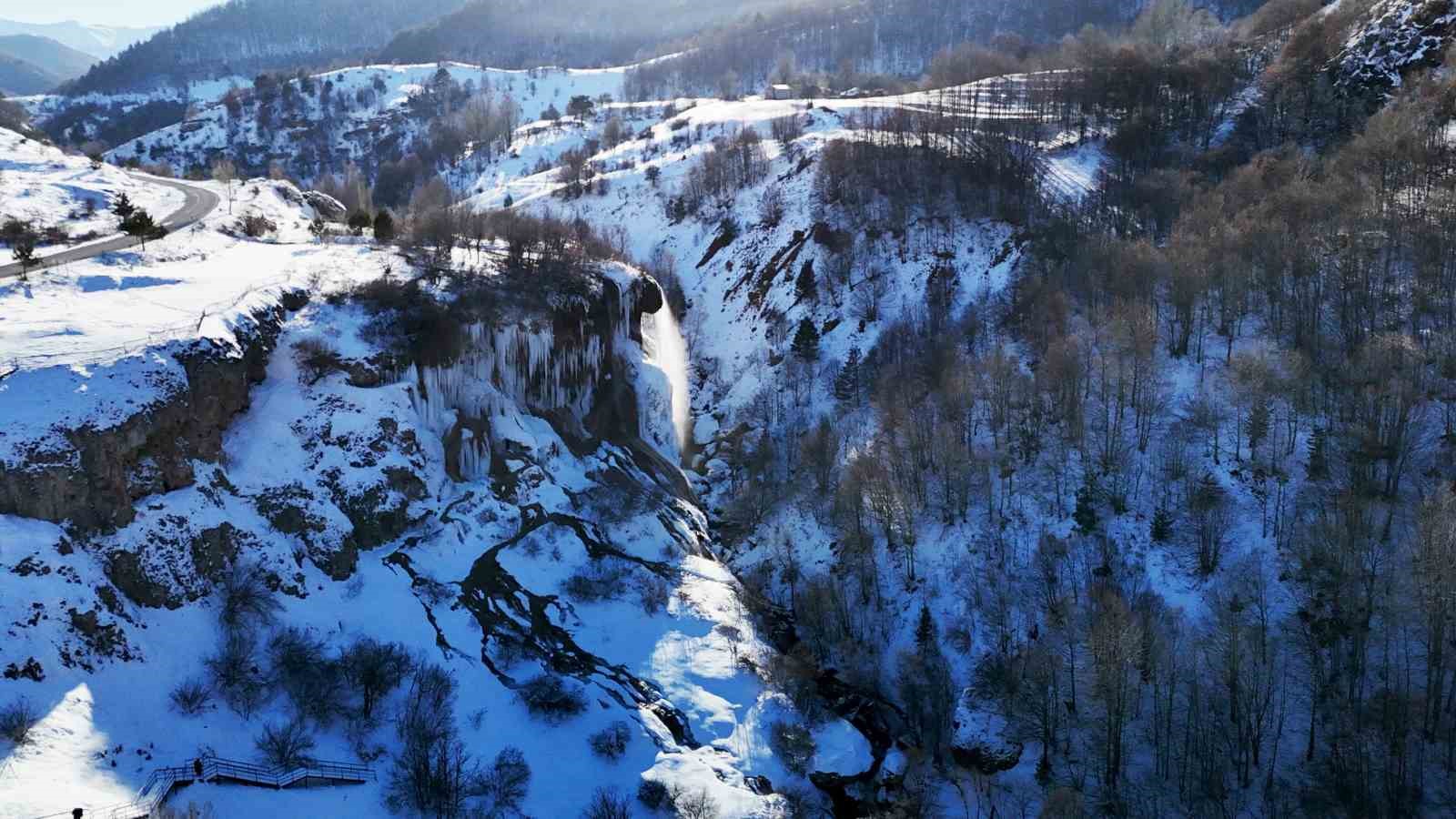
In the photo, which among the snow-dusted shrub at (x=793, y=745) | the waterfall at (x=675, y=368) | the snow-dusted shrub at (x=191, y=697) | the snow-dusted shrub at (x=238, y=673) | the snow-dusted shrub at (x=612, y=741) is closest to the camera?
the snow-dusted shrub at (x=191, y=697)

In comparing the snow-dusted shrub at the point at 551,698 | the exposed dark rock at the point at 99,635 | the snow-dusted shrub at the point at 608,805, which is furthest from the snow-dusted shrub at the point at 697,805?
the exposed dark rock at the point at 99,635

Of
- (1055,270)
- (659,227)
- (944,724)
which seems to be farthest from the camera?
(659,227)

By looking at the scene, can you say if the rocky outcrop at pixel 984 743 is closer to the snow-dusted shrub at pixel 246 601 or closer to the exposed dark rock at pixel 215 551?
the snow-dusted shrub at pixel 246 601

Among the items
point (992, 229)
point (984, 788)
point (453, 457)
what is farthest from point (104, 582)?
point (992, 229)

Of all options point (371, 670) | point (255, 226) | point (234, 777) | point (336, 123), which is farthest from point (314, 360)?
point (336, 123)

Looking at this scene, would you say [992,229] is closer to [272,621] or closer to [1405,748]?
[1405,748]

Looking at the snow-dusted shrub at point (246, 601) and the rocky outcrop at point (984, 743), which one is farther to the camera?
the rocky outcrop at point (984, 743)

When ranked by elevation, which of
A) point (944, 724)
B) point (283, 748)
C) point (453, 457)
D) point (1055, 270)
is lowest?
point (944, 724)
